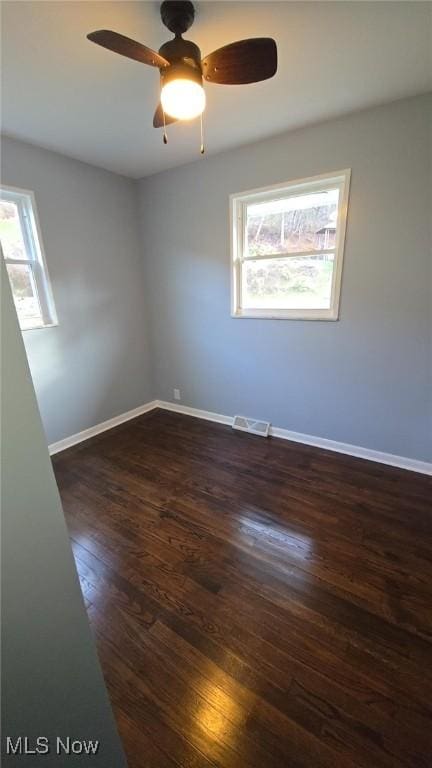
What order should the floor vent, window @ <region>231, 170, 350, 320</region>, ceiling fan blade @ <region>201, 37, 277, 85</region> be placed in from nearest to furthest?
ceiling fan blade @ <region>201, 37, 277, 85</region>
window @ <region>231, 170, 350, 320</region>
the floor vent

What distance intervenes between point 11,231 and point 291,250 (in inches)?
93.9

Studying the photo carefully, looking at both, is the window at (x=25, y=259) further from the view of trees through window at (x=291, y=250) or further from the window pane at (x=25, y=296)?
the view of trees through window at (x=291, y=250)

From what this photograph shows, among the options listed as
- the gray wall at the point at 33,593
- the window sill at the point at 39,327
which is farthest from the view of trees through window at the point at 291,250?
the gray wall at the point at 33,593

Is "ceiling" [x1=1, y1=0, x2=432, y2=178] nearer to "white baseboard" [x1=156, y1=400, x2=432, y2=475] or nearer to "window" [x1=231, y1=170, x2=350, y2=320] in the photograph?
"window" [x1=231, y1=170, x2=350, y2=320]

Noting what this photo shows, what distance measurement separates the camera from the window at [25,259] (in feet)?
8.04

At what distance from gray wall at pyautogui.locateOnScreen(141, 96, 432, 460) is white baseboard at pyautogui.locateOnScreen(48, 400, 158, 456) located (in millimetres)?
618

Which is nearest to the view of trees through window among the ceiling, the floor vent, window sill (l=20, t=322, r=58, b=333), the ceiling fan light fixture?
the ceiling

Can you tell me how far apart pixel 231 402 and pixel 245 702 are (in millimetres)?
2420

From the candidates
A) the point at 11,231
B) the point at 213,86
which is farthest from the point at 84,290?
the point at 213,86

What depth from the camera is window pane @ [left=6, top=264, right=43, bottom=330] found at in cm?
255

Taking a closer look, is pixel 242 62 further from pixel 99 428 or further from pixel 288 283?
pixel 99 428

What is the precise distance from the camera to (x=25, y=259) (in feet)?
8.49

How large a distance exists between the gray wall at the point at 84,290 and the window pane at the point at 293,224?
1.45 m

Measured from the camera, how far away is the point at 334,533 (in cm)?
184
